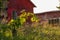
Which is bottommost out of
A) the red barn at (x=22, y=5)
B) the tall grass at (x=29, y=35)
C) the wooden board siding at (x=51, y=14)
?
the wooden board siding at (x=51, y=14)

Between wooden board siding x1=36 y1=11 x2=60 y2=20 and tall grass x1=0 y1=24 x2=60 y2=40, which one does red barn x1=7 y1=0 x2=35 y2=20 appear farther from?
tall grass x1=0 y1=24 x2=60 y2=40

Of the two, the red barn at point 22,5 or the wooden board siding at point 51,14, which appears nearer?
the red barn at point 22,5

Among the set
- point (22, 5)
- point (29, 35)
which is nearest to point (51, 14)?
point (22, 5)

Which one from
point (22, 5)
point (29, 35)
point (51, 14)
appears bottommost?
point (51, 14)

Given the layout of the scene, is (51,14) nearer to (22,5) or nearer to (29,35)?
(22,5)

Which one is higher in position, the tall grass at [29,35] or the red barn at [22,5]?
the red barn at [22,5]

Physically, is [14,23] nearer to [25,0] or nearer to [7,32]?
[7,32]

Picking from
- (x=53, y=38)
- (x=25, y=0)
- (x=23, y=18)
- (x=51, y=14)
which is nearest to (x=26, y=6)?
(x=25, y=0)

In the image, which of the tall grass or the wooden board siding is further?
the wooden board siding

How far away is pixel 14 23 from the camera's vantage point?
2941 millimetres

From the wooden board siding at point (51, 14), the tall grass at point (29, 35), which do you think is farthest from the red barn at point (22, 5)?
the tall grass at point (29, 35)

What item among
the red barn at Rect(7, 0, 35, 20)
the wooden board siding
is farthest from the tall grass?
the wooden board siding

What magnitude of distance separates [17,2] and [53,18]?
3776 mm

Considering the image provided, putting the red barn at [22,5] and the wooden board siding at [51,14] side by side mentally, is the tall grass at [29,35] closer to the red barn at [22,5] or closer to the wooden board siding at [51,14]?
the red barn at [22,5]
